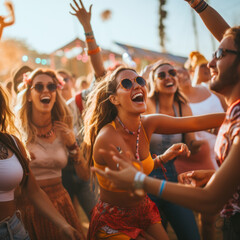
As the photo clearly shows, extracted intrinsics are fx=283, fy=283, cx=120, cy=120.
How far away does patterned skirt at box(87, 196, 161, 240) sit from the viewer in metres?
2.26

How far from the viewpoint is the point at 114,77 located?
2770 millimetres

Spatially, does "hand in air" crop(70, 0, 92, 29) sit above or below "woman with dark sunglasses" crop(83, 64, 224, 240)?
above

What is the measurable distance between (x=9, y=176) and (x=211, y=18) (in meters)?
2.11

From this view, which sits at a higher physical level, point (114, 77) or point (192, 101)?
point (114, 77)

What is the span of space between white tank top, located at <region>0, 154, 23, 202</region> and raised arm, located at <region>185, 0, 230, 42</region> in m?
1.99

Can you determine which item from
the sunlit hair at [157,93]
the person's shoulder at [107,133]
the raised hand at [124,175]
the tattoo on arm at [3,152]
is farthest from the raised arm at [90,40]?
the raised hand at [124,175]

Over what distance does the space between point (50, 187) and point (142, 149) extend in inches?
50.0

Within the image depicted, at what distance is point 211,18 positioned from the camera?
245 cm

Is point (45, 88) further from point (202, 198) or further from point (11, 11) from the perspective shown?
point (202, 198)

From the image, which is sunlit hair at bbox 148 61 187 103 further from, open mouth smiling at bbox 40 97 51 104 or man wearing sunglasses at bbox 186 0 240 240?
man wearing sunglasses at bbox 186 0 240 240

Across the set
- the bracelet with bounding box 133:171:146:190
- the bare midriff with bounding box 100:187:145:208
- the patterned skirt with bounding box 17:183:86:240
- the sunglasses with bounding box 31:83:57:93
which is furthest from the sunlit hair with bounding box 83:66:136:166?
the bracelet with bounding box 133:171:146:190

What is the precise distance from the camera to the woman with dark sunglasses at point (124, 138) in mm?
2312

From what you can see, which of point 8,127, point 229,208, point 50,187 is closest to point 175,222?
point 229,208

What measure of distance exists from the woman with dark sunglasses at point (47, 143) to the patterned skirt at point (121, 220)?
89 cm
